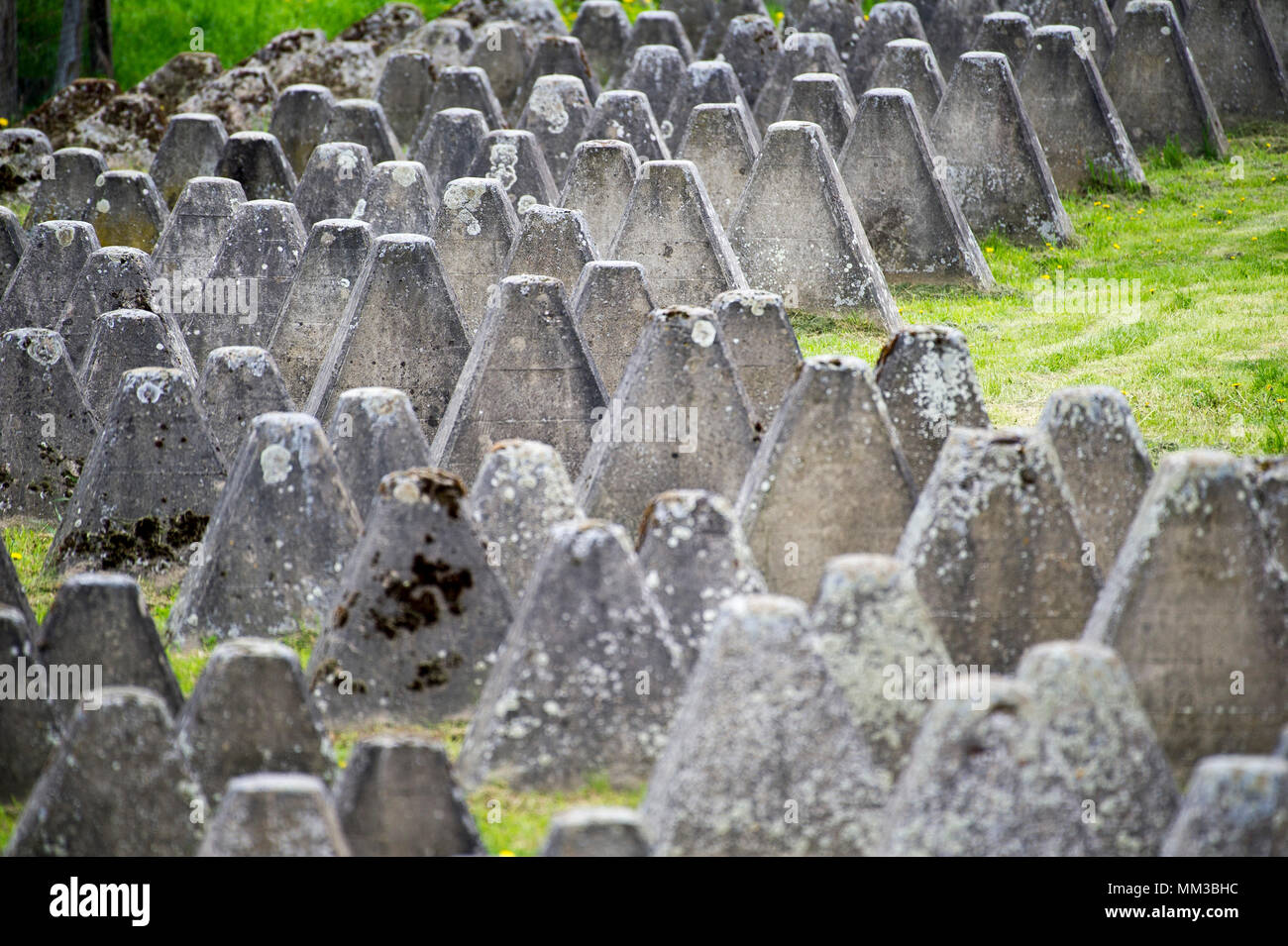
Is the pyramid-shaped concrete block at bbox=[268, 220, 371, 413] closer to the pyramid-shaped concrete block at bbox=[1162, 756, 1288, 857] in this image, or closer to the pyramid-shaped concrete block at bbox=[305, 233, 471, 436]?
the pyramid-shaped concrete block at bbox=[305, 233, 471, 436]

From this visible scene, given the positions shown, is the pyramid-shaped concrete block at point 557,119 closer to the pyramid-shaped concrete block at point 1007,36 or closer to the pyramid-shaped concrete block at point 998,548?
the pyramid-shaped concrete block at point 1007,36

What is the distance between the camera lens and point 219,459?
703 centimetres

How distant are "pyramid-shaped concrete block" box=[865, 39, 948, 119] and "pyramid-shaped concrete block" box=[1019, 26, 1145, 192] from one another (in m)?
0.69

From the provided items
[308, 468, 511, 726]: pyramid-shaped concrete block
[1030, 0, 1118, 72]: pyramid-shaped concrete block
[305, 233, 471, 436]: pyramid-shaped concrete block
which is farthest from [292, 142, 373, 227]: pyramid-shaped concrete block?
[1030, 0, 1118, 72]: pyramid-shaped concrete block

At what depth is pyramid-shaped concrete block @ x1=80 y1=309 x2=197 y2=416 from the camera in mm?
8062

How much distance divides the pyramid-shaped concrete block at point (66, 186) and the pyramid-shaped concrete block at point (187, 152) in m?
0.71

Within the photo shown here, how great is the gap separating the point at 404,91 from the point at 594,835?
12.0 m

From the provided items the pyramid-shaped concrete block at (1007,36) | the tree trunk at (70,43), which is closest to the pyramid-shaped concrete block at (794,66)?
the pyramid-shaped concrete block at (1007,36)

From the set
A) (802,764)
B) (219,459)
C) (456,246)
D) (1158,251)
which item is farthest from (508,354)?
(1158,251)

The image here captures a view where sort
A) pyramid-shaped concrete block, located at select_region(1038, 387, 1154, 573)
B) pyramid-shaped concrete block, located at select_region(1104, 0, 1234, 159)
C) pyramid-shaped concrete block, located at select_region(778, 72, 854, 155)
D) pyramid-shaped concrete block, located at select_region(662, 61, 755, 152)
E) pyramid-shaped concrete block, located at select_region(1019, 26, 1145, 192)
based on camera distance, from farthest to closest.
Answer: pyramid-shaped concrete block, located at select_region(662, 61, 755, 152) < pyramid-shaped concrete block, located at select_region(1104, 0, 1234, 159) < pyramid-shaped concrete block, located at select_region(1019, 26, 1145, 192) < pyramid-shaped concrete block, located at select_region(778, 72, 854, 155) < pyramid-shaped concrete block, located at select_region(1038, 387, 1154, 573)

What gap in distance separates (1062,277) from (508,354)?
14.9ft

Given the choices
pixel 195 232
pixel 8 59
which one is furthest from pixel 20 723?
pixel 8 59
